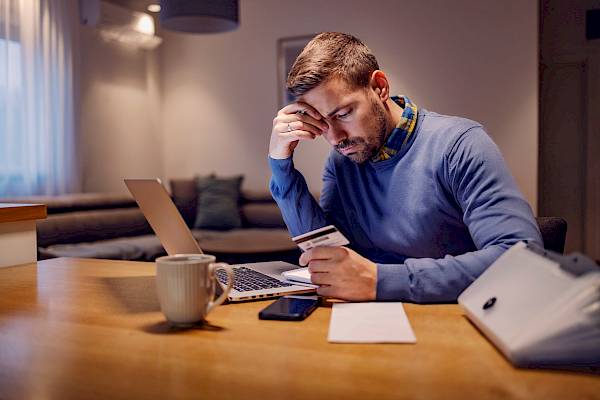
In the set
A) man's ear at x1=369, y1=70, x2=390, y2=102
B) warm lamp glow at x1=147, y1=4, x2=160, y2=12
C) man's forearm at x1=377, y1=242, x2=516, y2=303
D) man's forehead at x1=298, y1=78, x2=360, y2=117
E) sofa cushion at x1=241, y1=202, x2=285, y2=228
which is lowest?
sofa cushion at x1=241, y1=202, x2=285, y2=228

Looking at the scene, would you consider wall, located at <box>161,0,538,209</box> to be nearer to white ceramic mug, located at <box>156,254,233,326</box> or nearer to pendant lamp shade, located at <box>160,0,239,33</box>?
pendant lamp shade, located at <box>160,0,239,33</box>

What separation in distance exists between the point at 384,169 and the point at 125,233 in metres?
3.10

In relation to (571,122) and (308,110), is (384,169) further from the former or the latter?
(571,122)

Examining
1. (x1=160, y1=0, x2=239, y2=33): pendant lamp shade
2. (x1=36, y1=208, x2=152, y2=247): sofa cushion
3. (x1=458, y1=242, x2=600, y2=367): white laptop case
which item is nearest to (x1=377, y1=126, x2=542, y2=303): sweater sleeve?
(x1=458, y1=242, x2=600, y2=367): white laptop case

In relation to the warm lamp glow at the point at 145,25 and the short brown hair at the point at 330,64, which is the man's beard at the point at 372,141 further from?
the warm lamp glow at the point at 145,25

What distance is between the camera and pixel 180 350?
2.41 feet

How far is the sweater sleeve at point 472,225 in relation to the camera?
98 cm

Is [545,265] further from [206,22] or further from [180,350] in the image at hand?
[206,22]

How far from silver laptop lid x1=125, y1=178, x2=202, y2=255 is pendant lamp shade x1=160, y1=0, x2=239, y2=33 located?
2.11 metres

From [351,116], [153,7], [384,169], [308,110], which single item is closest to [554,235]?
[384,169]

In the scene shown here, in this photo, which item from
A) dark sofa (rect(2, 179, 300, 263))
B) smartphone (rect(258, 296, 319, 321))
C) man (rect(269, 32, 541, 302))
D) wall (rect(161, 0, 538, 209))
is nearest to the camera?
smartphone (rect(258, 296, 319, 321))

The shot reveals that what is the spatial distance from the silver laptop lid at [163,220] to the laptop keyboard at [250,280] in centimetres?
11

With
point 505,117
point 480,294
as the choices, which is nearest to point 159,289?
point 480,294

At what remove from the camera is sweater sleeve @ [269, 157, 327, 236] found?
59.1 inches
